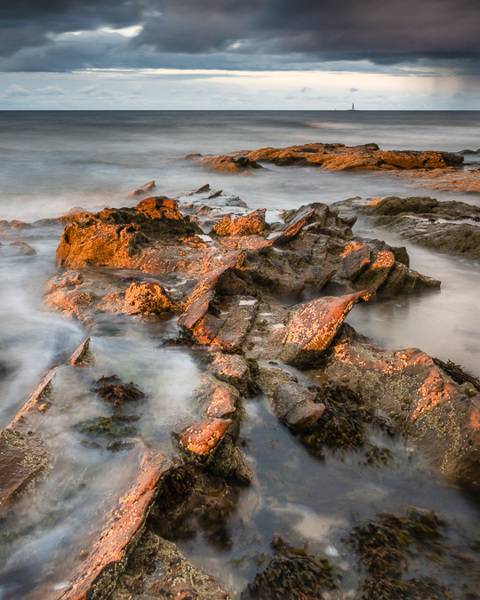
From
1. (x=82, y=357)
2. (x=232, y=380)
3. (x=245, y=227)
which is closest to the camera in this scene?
(x=232, y=380)

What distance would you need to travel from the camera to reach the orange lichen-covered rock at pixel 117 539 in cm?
224

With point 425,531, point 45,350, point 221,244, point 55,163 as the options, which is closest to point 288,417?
point 425,531

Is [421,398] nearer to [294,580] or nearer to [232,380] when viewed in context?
[232,380]

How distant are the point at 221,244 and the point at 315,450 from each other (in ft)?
15.9

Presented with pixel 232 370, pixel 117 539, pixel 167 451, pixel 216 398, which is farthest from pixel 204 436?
Result: pixel 232 370

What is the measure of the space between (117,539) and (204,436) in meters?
0.99

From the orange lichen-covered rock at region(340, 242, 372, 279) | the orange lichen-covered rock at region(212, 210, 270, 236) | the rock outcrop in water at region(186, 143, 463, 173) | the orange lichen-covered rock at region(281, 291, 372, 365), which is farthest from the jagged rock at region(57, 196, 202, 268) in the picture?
the rock outcrop in water at region(186, 143, 463, 173)

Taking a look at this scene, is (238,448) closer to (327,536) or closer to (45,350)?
(327,536)

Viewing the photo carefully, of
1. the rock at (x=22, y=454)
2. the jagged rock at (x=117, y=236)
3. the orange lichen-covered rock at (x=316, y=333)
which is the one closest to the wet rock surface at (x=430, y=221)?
the jagged rock at (x=117, y=236)

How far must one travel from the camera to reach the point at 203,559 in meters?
2.83

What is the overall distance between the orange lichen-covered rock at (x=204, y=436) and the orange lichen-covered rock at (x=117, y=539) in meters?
0.32

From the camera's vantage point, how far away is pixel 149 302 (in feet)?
19.1

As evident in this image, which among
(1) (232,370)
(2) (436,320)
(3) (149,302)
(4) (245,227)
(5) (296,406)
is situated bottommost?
(2) (436,320)

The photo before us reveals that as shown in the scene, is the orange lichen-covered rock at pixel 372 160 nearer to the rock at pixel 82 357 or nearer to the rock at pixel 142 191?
the rock at pixel 142 191
